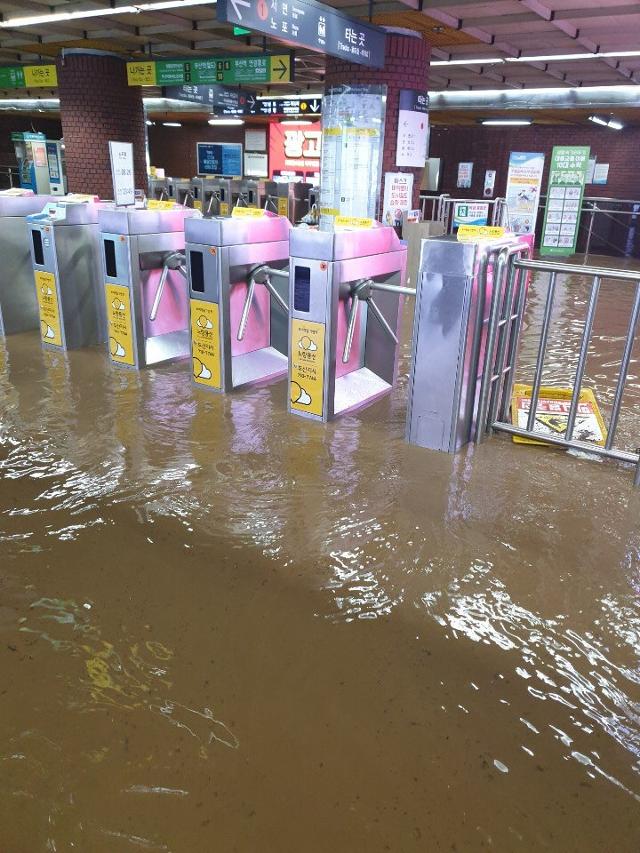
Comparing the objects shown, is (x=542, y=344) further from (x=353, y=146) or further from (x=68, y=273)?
(x=353, y=146)

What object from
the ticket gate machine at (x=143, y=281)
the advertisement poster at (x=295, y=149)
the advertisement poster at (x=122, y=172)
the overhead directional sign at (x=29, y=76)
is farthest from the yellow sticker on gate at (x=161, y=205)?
the advertisement poster at (x=295, y=149)

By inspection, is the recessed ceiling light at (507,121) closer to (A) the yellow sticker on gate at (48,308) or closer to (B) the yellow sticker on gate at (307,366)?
(A) the yellow sticker on gate at (48,308)

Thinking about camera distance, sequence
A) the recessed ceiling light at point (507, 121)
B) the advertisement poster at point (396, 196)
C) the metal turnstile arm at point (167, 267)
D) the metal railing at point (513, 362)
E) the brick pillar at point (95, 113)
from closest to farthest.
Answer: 1. the metal railing at point (513, 362)
2. the metal turnstile arm at point (167, 267)
3. the advertisement poster at point (396, 196)
4. the brick pillar at point (95, 113)
5. the recessed ceiling light at point (507, 121)

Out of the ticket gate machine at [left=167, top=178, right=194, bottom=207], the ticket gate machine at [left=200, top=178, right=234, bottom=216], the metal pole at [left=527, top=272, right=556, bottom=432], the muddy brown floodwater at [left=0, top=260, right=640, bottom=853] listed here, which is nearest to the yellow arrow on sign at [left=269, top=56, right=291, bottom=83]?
the ticket gate machine at [left=200, top=178, right=234, bottom=216]

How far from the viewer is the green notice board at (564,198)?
9953 millimetres

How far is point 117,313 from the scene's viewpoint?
384 centimetres

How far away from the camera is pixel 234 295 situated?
3498 millimetres

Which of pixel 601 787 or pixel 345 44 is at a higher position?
pixel 345 44

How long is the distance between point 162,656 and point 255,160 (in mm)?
15981

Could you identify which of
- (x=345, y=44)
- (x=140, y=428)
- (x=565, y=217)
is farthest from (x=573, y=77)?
(x=140, y=428)

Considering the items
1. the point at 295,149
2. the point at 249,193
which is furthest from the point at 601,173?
the point at 249,193

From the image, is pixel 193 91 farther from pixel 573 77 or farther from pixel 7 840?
pixel 7 840

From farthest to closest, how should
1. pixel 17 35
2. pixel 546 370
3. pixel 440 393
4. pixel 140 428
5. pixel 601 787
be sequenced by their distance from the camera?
pixel 17 35, pixel 546 370, pixel 140 428, pixel 440 393, pixel 601 787

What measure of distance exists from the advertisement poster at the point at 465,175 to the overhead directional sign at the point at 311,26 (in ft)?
29.7
